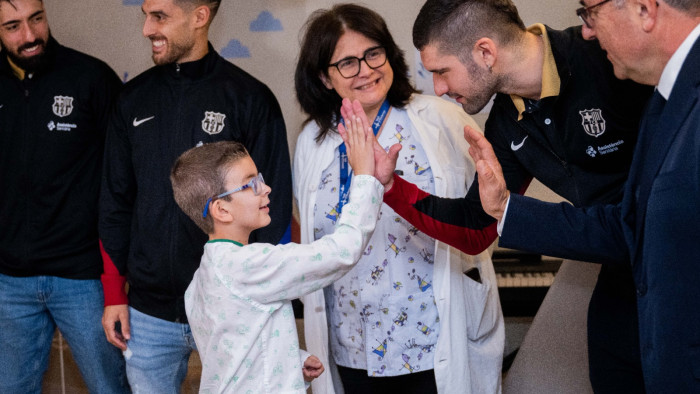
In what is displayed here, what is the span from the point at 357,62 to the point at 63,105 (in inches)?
45.2

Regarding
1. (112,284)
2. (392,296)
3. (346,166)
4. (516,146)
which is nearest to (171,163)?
(112,284)

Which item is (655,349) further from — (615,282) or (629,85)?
(629,85)

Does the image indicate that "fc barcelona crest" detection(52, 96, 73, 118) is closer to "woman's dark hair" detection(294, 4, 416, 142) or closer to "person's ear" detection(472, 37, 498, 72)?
"woman's dark hair" detection(294, 4, 416, 142)

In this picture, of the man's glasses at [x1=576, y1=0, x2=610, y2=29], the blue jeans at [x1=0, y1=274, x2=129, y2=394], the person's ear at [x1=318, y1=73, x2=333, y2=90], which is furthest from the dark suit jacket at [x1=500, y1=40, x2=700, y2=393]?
the blue jeans at [x1=0, y1=274, x2=129, y2=394]

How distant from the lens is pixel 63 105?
2818 millimetres

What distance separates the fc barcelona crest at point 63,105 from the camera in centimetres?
281

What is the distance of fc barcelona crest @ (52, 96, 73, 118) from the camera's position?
2.81 meters

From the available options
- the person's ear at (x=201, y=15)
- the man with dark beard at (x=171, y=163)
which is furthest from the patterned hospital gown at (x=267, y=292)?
the person's ear at (x=201, y=15)

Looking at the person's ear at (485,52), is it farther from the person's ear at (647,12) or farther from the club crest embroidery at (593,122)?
the person's ear at (647,12)

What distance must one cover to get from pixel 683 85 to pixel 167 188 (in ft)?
5.44

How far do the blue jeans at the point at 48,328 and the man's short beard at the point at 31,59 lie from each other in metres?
0.79

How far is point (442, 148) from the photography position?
2.46 m

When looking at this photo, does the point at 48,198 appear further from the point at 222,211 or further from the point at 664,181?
the point at 664,181

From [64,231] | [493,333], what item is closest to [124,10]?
[64,231]
